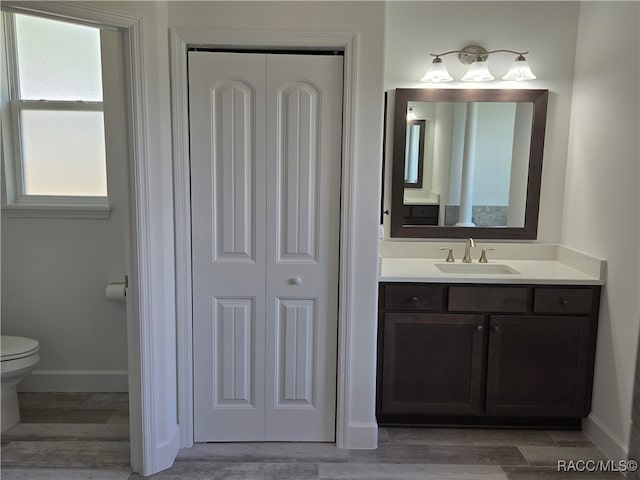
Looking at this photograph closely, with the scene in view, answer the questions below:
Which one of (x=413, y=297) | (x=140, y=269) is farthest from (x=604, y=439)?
(x=140, y=269)

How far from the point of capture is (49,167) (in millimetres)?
3143

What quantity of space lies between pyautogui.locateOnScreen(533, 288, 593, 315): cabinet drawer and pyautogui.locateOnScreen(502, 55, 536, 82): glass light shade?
47.4 inches

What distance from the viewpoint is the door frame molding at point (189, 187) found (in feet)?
7.77

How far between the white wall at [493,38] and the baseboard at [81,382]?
239 centimetres

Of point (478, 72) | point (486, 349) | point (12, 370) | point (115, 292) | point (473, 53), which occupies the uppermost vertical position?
point (473, 53)

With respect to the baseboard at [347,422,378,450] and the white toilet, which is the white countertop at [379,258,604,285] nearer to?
the baseboard at [347,422,378,450]

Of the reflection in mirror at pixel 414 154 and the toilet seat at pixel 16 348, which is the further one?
the reflection in mirror at pixel 414 154

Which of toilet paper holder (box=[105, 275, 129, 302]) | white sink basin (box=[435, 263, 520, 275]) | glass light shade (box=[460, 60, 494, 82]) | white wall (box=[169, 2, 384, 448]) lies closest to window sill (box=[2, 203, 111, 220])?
toilet paper holder (box=[105, 275, 129, 302])

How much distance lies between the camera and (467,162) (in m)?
3.13

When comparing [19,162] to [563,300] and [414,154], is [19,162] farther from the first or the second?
[563,300]

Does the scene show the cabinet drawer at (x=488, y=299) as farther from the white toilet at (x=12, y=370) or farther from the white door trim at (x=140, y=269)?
the white toilet at (x=12, y=370)

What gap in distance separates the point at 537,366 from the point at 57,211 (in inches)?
113

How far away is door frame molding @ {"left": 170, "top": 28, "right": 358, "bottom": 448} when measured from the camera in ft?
7.77

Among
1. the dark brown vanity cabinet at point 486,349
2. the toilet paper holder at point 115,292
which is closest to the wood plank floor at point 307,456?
the dark brown vanity cabinet at point 486,349
